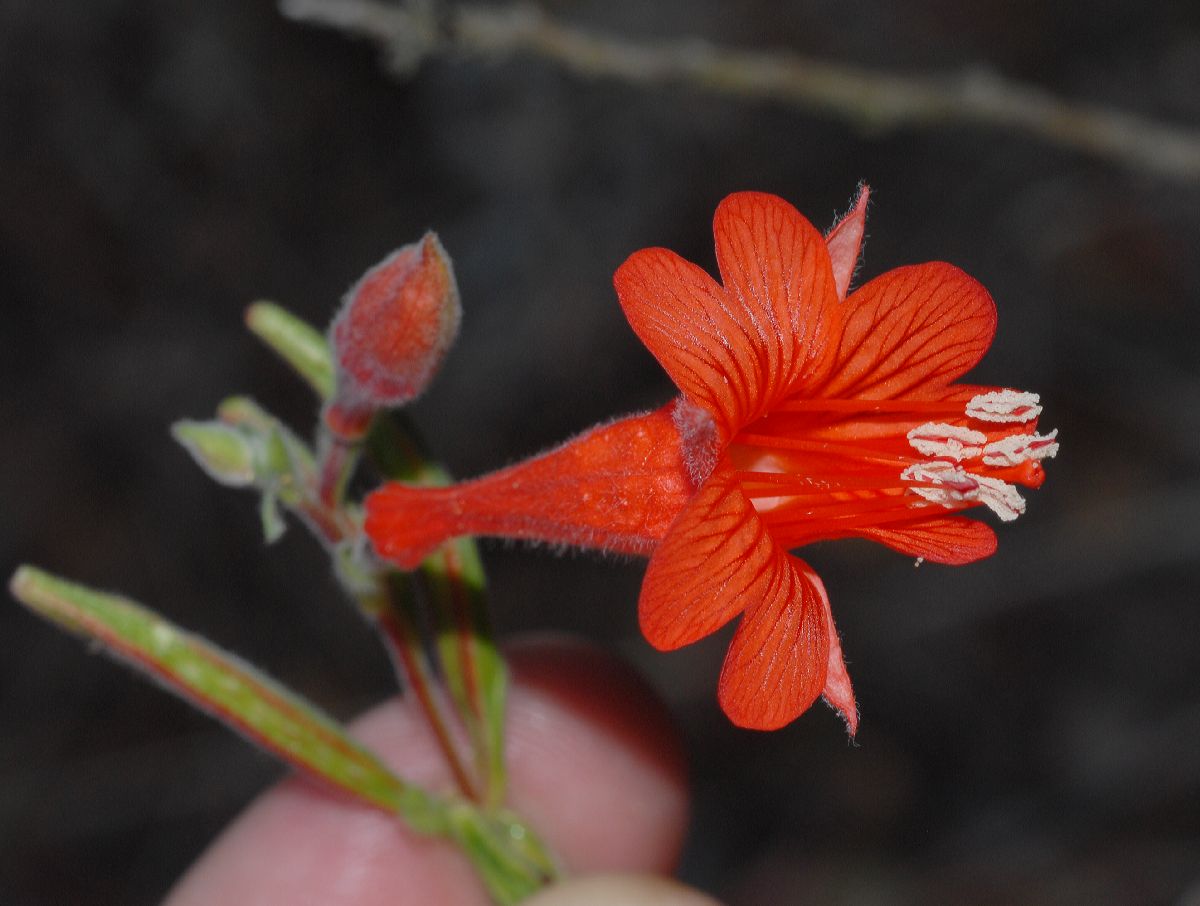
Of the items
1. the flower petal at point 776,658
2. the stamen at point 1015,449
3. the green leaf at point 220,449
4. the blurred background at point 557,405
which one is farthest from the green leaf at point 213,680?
the blurred background at point 557,405

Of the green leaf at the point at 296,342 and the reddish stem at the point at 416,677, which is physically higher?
the green leaf at the point at 296,342

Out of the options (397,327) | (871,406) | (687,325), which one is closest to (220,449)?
(397,327)

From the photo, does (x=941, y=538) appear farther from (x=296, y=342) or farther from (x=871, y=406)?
(x=296, y=342)

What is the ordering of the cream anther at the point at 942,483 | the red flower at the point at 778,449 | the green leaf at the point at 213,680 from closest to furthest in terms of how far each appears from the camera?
the red flower at the point at 778,449, the cream anther at the point at 942,483, the green leaf at the point at 213,680

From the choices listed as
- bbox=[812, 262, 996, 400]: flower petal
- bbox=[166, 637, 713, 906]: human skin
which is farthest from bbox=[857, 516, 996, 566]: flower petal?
bbox=[166, 637, 713, 906]: human skin

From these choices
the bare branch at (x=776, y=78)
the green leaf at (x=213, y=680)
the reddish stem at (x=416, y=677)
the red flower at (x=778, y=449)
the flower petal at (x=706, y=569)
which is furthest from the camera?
the bare branch at (x=776, y=78)

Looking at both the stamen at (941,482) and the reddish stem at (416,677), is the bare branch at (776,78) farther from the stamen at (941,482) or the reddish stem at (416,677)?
the stamen at (941,482)

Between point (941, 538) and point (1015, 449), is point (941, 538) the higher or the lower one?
the lower one
